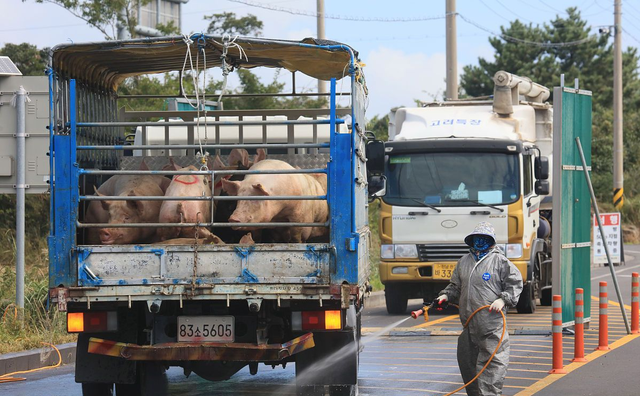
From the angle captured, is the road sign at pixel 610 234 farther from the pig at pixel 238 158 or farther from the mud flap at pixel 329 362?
the mud flap at pixel 329 362

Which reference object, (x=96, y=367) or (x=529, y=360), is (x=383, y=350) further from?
(x=96, y=367)

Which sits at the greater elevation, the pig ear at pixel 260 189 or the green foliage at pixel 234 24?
the green foliage at pixel 234 24

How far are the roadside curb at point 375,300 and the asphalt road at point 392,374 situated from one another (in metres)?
5.23

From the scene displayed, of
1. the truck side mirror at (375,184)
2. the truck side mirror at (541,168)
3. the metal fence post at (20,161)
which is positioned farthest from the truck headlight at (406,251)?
the metal fence post at (20,161)

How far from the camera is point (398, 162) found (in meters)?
17.0

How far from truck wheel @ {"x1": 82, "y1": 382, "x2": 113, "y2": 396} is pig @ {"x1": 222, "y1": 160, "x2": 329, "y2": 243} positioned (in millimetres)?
1811

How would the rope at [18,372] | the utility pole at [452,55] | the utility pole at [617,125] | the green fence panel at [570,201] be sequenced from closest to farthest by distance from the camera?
the rope at [18,372] → the green fence panel at [570,201] → the utility pole at [452,55] → the utility pole at [617,125]

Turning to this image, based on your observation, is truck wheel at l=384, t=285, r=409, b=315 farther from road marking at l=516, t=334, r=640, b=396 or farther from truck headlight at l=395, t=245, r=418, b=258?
road marking at l=516, t=334, r=640, b=396

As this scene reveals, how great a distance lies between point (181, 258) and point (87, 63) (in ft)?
7.88

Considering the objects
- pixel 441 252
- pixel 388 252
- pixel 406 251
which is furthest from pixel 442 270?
pixel 388 252

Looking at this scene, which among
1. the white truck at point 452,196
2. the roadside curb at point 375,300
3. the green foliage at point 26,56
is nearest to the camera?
the white truck at point 452,196

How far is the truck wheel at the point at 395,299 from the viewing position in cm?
1769

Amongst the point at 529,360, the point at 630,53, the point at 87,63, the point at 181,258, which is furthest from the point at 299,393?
the point at 630,53

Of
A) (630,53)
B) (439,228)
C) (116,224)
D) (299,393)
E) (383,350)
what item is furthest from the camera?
(630,53)
